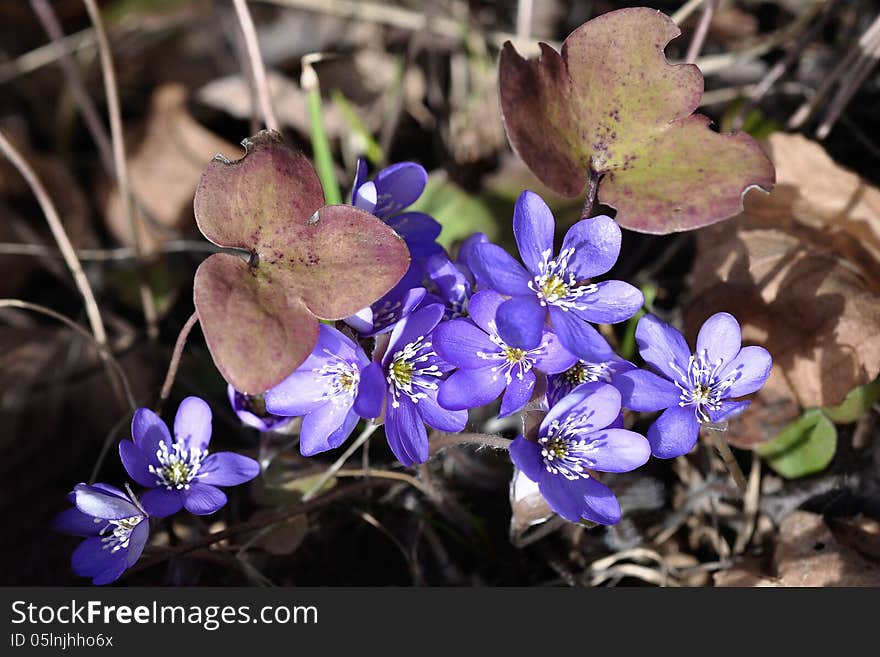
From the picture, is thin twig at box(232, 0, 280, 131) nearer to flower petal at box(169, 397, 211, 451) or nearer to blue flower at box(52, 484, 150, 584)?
flower petal at box(169, 397, 211, 451)

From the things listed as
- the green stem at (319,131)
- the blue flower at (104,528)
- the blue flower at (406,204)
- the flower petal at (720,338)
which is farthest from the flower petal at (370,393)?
the green stem at (319,131)

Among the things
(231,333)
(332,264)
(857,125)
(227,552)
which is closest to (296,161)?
(332,264)

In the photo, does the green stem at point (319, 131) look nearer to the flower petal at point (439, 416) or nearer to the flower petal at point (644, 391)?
the flower petal at point (439, 416)

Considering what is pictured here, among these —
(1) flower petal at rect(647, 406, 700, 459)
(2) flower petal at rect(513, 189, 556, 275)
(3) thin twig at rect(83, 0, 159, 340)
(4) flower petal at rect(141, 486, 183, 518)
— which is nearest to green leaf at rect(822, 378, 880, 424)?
(1) flower petal at rect(647, 406, 700, 459)

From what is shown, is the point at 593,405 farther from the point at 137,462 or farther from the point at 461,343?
the point at 137,462

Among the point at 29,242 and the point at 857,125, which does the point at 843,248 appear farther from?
the point at 29,242
